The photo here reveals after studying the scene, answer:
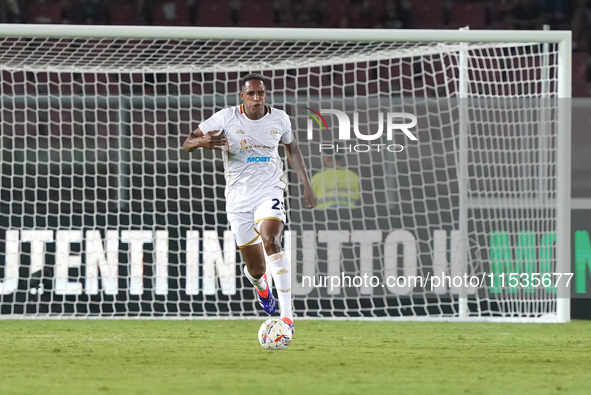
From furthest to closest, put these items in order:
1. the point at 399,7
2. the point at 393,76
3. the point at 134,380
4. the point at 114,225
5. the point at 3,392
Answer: the point at 399,7
the point at 393,76
the point at 114,225
the point at 134,380
the point at 3,392

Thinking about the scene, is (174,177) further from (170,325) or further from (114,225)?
(170,325)

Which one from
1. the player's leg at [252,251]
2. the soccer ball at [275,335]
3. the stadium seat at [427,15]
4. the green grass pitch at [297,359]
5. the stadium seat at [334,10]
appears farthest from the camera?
the stadium seat at [427,15]

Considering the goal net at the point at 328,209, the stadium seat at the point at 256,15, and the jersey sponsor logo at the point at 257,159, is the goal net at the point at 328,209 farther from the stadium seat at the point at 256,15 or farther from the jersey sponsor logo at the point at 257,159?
the stadium seat at the point at 256,15

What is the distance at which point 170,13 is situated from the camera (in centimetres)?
1334

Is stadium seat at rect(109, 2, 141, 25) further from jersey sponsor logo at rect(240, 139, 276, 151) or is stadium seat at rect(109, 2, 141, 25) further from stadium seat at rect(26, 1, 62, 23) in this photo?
jersey sponsor logo at rect(240, 139, 276, 151)

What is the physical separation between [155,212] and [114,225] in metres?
0.40

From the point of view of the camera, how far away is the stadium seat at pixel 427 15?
44.9ft

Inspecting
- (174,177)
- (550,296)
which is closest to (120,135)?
(174,177)

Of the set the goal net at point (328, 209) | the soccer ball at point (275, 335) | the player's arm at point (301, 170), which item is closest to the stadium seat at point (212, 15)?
the goal net at point (328, 209)

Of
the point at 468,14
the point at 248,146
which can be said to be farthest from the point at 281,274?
the point at 468,14

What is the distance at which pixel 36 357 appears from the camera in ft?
16.7

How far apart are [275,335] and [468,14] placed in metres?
9.52

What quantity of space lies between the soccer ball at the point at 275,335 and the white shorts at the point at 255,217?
0.75 m

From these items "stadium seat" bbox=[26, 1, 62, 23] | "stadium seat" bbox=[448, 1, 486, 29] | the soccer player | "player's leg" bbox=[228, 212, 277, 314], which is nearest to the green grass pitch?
"player's leg" bbox=[228, 212, 277, 314]
